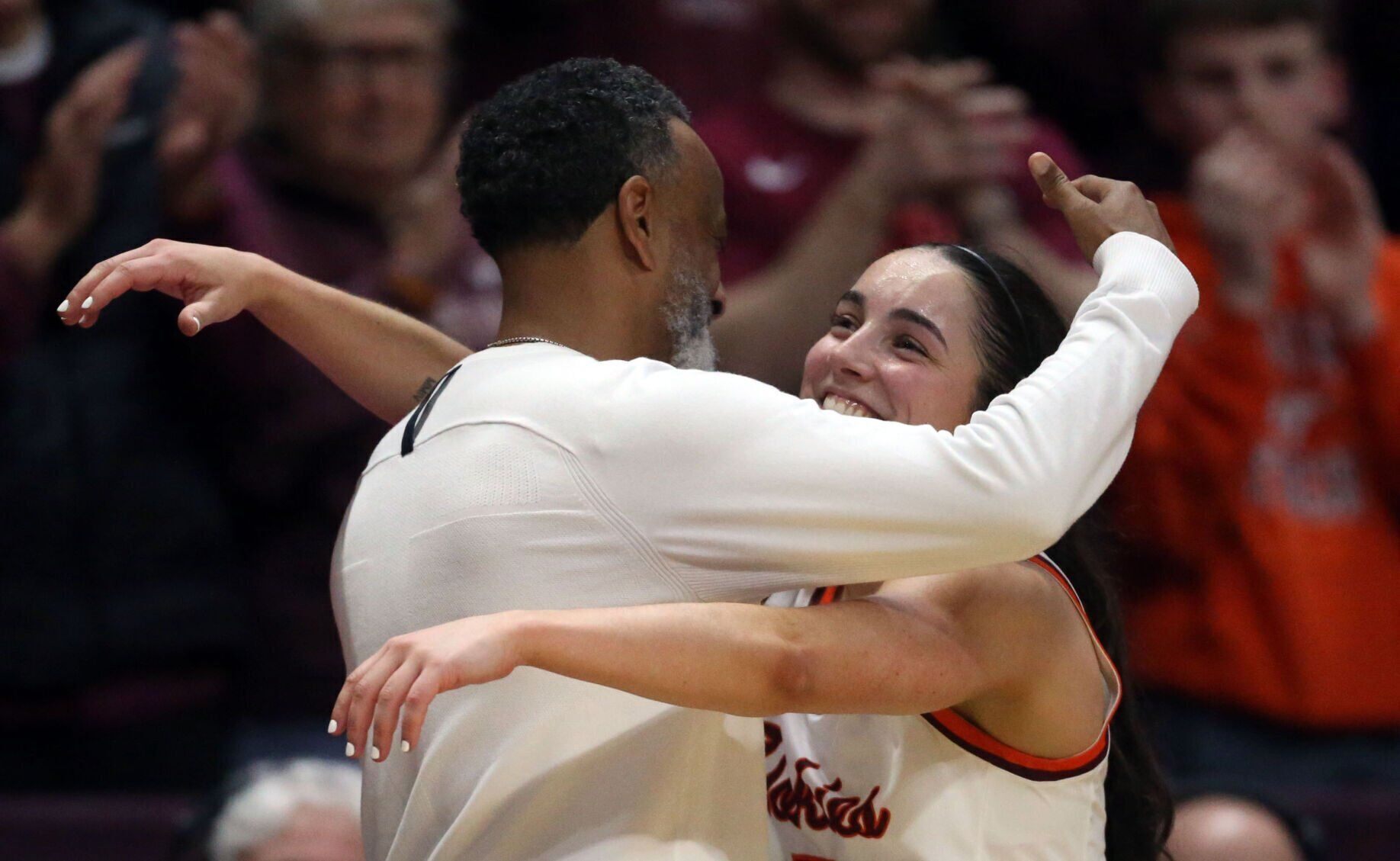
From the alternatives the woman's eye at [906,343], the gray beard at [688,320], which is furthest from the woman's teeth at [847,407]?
the gray beard at [688,320]

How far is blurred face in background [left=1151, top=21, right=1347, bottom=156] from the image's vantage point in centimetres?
436

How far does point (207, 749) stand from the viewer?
4035 mm

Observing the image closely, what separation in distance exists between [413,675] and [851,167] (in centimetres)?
280

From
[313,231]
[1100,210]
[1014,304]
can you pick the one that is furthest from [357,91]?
[1100,210]

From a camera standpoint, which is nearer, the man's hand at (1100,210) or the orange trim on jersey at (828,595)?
the man's hand at (1100,210)

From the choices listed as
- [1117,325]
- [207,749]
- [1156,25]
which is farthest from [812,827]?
[1156,25]

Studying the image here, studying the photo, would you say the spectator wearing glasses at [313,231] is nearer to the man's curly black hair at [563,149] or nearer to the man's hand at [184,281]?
the man's hand at [184,281]

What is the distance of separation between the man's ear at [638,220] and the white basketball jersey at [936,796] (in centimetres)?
66

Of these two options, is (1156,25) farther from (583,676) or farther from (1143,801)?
(583,676)

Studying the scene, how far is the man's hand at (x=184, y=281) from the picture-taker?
2193 mm

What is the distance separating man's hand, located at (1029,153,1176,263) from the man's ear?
1.61 feet

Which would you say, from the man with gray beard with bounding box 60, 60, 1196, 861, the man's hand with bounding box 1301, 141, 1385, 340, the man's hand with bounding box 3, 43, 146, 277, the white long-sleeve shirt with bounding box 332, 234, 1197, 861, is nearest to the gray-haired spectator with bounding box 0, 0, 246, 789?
the man's hand with bounding box 3, 43, 146, 277

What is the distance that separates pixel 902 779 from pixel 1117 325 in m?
0.65

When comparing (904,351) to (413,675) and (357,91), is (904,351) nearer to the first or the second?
(413,675)
